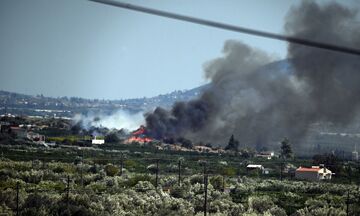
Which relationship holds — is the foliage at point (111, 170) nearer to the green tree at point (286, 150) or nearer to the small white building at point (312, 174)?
the small white building at point (312, 174)

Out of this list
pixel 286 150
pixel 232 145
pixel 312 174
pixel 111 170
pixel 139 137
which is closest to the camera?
pixel 111 170

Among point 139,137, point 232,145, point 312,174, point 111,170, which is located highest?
point 139,137

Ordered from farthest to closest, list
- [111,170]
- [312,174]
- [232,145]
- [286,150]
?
[232,145]
[286,150]
[312,174]
[111,170]

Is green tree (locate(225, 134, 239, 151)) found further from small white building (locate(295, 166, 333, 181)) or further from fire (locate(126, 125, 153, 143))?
small white building (locate(295, 166, 333, 181))

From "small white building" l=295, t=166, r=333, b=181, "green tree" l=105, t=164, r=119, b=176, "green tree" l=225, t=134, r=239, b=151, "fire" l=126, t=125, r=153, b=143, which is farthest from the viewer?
"fire" l=126, t=125, r=153, b=143

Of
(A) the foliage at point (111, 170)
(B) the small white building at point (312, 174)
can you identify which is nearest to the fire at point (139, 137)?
(B) the small white building at point (312, 174)

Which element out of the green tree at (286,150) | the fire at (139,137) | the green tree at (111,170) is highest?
the fire at (139,137)

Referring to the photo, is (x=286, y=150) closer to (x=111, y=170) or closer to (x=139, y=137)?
(x=139, y=137)

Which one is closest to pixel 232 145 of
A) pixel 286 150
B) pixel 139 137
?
pixel 286 150

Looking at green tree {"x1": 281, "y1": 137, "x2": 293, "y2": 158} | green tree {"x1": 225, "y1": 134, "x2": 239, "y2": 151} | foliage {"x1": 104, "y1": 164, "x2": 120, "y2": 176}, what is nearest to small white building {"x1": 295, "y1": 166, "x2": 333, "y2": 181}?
foliage {"x1": 104, "y1": 164, "x2": 120, "y2": 176}

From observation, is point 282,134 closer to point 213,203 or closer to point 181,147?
point 181,147

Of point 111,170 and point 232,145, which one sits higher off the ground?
point 232,145

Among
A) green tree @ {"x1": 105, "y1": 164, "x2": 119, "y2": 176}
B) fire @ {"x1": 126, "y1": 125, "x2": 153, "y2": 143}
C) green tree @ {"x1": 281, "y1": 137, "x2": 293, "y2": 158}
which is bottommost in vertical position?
green tree @ {"x1": 105, "y1": 164, "x2": 119, "y2": 176}

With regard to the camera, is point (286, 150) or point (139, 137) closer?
point (286, 150)
